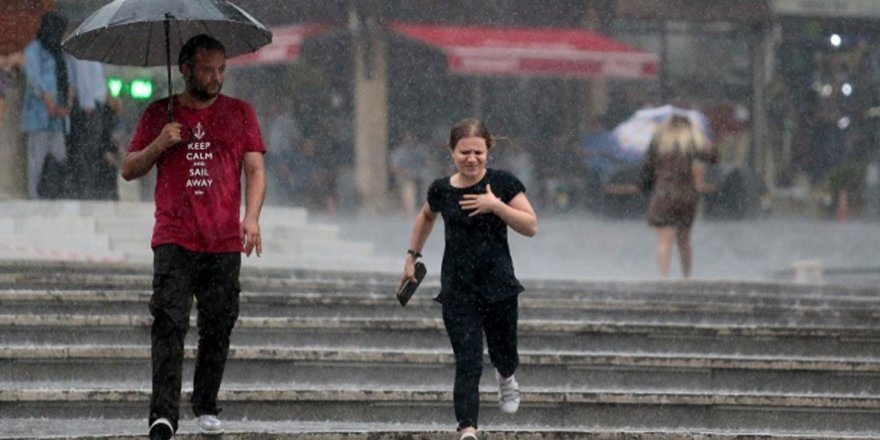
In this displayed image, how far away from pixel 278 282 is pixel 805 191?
67.6 feet

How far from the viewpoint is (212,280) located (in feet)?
26.8

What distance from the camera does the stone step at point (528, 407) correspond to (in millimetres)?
8969

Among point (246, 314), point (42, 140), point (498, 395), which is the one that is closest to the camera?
point (498, 395)

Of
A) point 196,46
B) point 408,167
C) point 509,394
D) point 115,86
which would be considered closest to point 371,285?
point 509,394

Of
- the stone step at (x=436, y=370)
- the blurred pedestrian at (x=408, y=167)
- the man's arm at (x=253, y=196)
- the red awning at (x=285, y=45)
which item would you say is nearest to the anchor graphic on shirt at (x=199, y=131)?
the man's arm at (x=253, y=196)

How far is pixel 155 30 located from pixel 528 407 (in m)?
2.21

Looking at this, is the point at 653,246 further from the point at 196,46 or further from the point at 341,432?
the point at 196,46

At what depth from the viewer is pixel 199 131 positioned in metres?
8.08

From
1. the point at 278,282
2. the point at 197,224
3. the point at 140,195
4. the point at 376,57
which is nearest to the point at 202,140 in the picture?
the point at 197,224

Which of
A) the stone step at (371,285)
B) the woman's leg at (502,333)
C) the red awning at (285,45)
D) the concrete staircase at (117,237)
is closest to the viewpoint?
the woman's leg at (502,333)

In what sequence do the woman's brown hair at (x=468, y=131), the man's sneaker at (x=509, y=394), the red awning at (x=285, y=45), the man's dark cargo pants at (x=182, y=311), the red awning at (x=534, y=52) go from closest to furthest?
the man's dark cargo pants at (x=182, y=311) → the woman's brown hair at (x=468, y=131) → the man's sneaker at (x=509, y=394) → the red awning at (x=285, y=45) → the red awning at (x=534, y=52)

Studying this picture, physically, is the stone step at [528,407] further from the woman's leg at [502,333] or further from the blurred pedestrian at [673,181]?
the blurred pedestrian at [673,181]

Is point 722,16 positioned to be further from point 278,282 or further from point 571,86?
point 278,282

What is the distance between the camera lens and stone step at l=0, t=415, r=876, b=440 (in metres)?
8.30
